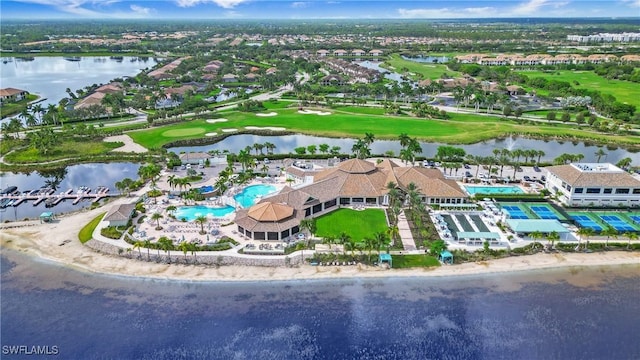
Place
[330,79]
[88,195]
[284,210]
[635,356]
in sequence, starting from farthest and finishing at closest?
[330,79] < [88,195] < [284,210] < [635,356]

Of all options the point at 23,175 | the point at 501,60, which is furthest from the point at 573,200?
the point at 501,60

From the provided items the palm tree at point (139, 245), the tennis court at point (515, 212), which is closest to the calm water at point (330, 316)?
the palm tree at point (139, 245)

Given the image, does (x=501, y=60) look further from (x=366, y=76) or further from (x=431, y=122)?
(x=431, y=122)

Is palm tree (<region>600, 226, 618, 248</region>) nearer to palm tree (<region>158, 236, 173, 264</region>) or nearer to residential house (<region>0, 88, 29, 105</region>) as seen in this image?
palm tree (<region>158, 236, 173, 264</region>)

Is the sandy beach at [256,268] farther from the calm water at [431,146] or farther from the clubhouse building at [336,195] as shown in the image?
the calm water at [431,146]

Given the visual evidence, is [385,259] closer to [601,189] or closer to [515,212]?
[515,212]

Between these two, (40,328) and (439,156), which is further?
(439,156)
